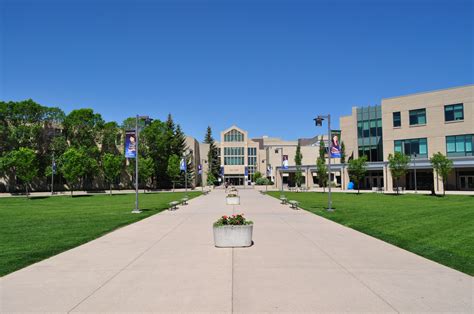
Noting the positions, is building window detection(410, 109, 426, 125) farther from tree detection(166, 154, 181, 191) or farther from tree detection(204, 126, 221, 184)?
tree detection(204, 126, 221, 184)

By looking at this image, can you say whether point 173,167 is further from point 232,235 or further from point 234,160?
point 232,235

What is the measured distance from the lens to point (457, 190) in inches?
2050

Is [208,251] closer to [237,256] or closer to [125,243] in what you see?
[237,256]

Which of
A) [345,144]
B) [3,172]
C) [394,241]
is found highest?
[345,144]

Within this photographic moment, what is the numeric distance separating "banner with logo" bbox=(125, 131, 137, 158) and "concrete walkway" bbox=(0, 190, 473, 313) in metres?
13.1

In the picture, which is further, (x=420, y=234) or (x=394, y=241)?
(x=420, y=234)

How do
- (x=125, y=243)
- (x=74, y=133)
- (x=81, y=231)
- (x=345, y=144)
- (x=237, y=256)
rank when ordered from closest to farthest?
(x=237, y=256)
(x=125, y=243)
(x=81, y=231)
(x=74, y=133)
(x=345, y=144)

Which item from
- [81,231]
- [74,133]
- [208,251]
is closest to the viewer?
[208,251]

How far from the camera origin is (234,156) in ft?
380

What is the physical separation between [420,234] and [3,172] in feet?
202

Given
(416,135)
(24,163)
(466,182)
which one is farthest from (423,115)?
(24,163)

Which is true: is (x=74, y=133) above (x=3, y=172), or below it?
above

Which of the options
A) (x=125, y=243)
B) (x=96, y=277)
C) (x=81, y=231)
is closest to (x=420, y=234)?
(x=125, y=243)

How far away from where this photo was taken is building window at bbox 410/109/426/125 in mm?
54406
